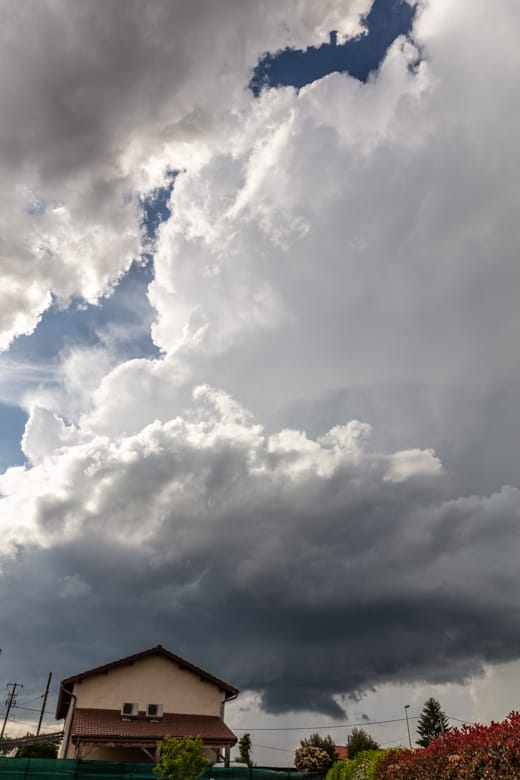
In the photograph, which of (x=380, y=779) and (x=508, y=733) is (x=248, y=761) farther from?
(x=508, y=733)

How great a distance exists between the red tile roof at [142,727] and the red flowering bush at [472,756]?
1920 cm

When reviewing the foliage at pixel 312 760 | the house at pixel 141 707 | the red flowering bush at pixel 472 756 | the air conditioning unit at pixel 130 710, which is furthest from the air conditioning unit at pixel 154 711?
the red flowering bush at pixel 472 756

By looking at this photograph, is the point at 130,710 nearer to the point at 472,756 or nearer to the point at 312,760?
the point at 312,760

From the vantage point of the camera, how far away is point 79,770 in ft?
85.8

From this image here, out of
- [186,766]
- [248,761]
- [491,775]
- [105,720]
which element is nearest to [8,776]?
[186,766]

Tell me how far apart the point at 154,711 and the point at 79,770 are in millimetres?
10576

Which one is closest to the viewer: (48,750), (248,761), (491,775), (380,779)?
(491,775)

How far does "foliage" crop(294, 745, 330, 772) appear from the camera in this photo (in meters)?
43.5

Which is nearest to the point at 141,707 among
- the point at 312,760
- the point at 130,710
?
the point at 130,710

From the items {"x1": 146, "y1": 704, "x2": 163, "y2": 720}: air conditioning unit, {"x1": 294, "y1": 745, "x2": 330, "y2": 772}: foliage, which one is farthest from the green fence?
{"x1": 294, "y1": 745, "x2": 330, "y2": 772}: foliage

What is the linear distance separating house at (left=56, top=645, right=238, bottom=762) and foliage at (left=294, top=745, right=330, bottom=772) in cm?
1087

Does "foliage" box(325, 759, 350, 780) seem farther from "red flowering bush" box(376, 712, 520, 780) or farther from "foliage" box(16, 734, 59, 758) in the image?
"foliage" box(16, 734, 59, 758)

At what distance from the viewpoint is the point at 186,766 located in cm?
2467

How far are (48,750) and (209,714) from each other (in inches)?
2203
